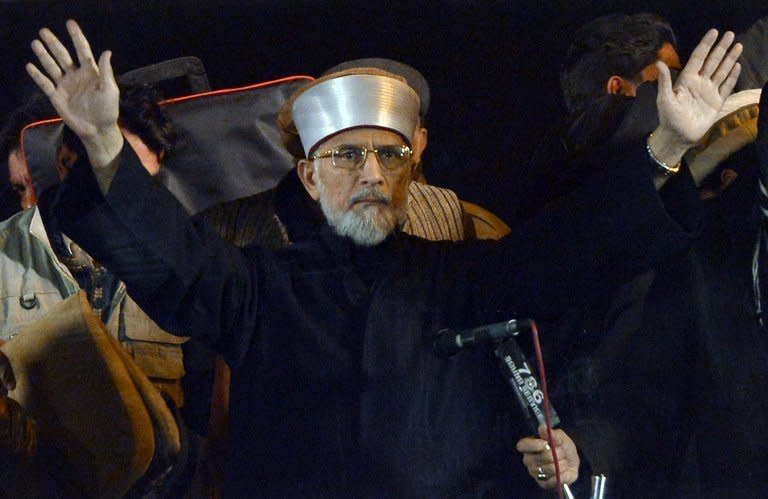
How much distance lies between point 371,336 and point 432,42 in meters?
0.67

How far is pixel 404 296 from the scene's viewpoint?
2.33 meters

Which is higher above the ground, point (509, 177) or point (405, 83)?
point (405, 83)

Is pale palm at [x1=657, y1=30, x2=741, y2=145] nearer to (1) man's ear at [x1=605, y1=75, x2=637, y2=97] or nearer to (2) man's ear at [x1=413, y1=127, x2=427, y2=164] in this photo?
(1) man's ear at [x1=605, y1=75, x2=637, y2=97]

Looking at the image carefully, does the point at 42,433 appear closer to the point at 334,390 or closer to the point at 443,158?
the point at 334,390

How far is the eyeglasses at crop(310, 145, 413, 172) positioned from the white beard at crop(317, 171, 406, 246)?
56 millimetres

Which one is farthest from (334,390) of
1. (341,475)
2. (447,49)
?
(447,49)

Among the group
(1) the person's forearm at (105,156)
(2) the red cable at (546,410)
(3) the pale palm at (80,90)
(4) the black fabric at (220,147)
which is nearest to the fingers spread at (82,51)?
(3) the pale palm at (80,90)

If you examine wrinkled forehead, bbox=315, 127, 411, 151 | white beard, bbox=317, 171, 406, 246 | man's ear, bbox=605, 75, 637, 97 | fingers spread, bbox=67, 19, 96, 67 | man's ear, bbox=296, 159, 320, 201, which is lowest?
white beard, bbox=317, 171, 406, 246

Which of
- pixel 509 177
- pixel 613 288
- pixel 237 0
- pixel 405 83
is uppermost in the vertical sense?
pixel 237 0

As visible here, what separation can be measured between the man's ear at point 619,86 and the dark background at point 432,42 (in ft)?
0.40

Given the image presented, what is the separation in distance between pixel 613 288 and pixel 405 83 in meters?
0.58

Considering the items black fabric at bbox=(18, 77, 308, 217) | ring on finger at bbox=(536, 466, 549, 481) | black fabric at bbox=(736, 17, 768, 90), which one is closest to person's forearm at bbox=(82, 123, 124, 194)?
black fabric at bbox=(18, 77, 308, 217)

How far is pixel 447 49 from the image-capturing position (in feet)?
8.78

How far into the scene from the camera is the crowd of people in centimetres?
218
